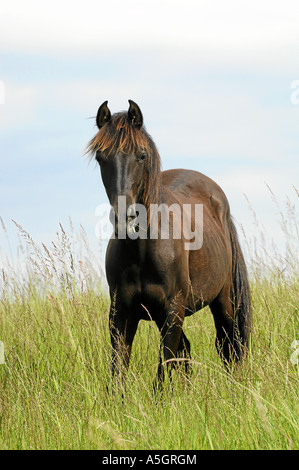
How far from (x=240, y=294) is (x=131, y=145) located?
2.38m

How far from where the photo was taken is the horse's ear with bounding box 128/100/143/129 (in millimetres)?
4200

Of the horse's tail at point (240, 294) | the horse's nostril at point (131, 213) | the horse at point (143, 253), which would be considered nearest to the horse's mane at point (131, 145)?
the horse at point (143, 253)

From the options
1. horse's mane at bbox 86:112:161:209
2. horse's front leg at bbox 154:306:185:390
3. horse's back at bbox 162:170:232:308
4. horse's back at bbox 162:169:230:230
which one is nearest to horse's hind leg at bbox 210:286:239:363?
horse's back at bbox 162:170:232:308

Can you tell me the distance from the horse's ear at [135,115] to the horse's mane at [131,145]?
3cm

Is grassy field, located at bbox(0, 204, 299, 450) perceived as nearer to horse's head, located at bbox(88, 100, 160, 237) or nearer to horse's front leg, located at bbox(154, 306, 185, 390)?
horse's front leg, located at bbox(154, 306, 185, 390)

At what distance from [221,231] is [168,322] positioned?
1670 millimetres

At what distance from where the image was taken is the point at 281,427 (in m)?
3.24

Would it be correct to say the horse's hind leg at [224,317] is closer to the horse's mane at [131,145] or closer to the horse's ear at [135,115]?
the horse's mane at [131,145]

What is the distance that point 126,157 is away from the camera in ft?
13.1

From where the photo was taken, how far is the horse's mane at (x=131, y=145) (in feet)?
13.2

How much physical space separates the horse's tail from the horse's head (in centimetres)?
203

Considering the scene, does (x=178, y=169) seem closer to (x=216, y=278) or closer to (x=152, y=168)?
(x=216, y=278)
